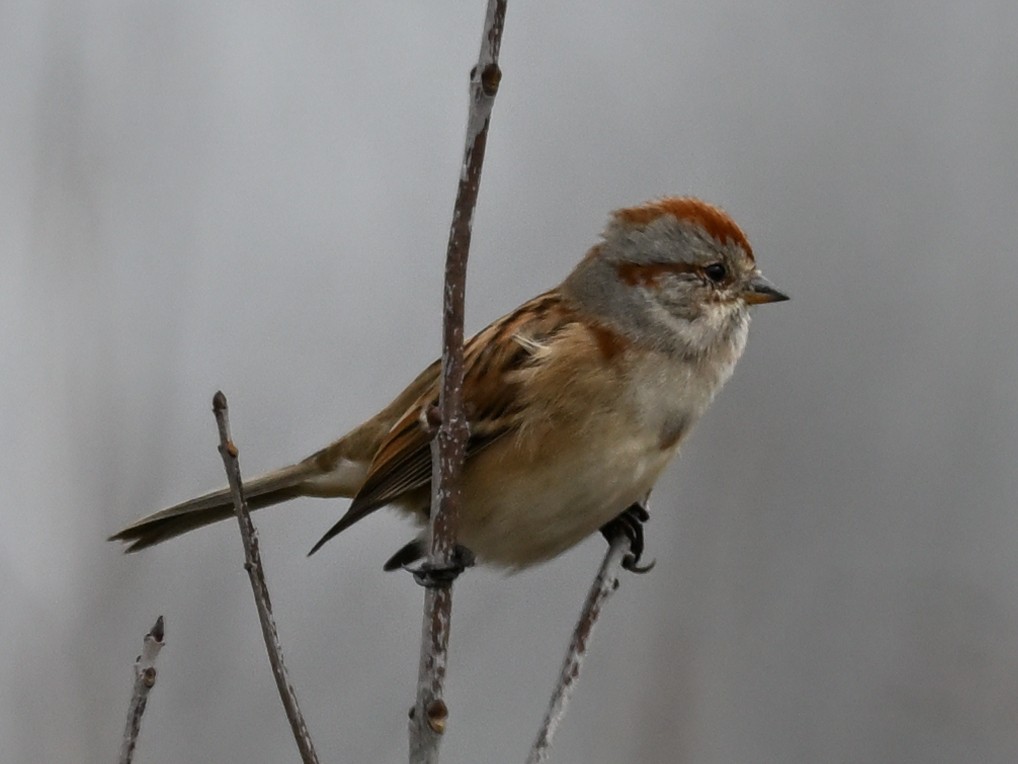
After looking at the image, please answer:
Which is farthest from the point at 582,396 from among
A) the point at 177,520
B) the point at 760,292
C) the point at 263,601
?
the point at 263,601

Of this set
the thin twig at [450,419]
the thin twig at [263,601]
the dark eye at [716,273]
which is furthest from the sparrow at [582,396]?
the thin twig at [263,601]

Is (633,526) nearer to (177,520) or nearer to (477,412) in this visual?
(477,412)

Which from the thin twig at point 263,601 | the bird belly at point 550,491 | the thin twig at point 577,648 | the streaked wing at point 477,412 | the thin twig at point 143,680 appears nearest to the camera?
the thin twig at point 143,680

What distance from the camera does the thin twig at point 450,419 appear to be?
7.18ft

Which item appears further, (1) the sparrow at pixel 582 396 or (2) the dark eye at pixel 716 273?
(2) the dark eye at pixel 716 273

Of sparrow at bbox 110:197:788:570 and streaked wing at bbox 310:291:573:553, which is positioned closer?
sparrow at bbox 110:197:788:570

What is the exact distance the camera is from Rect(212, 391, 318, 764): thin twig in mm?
2258

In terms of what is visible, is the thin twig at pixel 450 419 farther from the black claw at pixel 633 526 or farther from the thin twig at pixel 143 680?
the black claw at pixel 633 526

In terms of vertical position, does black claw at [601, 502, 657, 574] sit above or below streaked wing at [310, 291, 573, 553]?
below

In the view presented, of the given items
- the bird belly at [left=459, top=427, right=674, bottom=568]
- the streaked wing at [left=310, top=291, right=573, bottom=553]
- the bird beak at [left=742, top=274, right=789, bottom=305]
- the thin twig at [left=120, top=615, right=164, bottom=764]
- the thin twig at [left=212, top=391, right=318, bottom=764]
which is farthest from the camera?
the bird beak at [left=742, top=274, right=789, bottom=305]

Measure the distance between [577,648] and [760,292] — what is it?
5.22ft

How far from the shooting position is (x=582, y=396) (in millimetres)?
3658

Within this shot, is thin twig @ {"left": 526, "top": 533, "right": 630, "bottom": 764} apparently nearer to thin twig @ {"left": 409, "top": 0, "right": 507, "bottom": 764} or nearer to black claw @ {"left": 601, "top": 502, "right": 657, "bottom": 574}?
thin twig @ {"left": 409, "top": 0, "right": 507, "bottom": 764}

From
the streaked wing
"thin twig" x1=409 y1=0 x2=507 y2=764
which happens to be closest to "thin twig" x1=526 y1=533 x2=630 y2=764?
"thin twig" x1=409 y1=0 x2=507 y2=764
